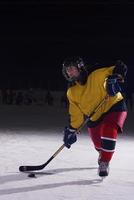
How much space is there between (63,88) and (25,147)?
251 centimetres

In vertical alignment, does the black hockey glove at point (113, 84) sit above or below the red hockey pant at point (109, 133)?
above

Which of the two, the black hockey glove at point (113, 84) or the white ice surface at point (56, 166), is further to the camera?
the black hockey glove at point (113, 84)

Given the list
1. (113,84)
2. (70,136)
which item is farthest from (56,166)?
(113,84)

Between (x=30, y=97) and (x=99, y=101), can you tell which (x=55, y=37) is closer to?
(x=30, y=97)

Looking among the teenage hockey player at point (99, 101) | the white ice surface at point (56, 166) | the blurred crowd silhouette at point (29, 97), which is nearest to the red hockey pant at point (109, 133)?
the teenage hockey player at point (99, 101)

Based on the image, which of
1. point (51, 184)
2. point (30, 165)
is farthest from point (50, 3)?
point (51, 184)

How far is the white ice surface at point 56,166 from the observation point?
225cm

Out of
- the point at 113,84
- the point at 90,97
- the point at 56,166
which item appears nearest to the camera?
the point at 113,84

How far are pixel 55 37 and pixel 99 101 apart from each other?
10.8ft

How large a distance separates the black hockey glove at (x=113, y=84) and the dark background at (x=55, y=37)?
315cm

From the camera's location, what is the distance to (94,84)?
8.57 feet

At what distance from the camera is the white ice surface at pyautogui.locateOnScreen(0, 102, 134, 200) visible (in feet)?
7.39

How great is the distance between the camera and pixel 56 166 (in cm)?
282

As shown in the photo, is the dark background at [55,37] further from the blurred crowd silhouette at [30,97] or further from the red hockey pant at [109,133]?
the red hockey pant at [109,133]
